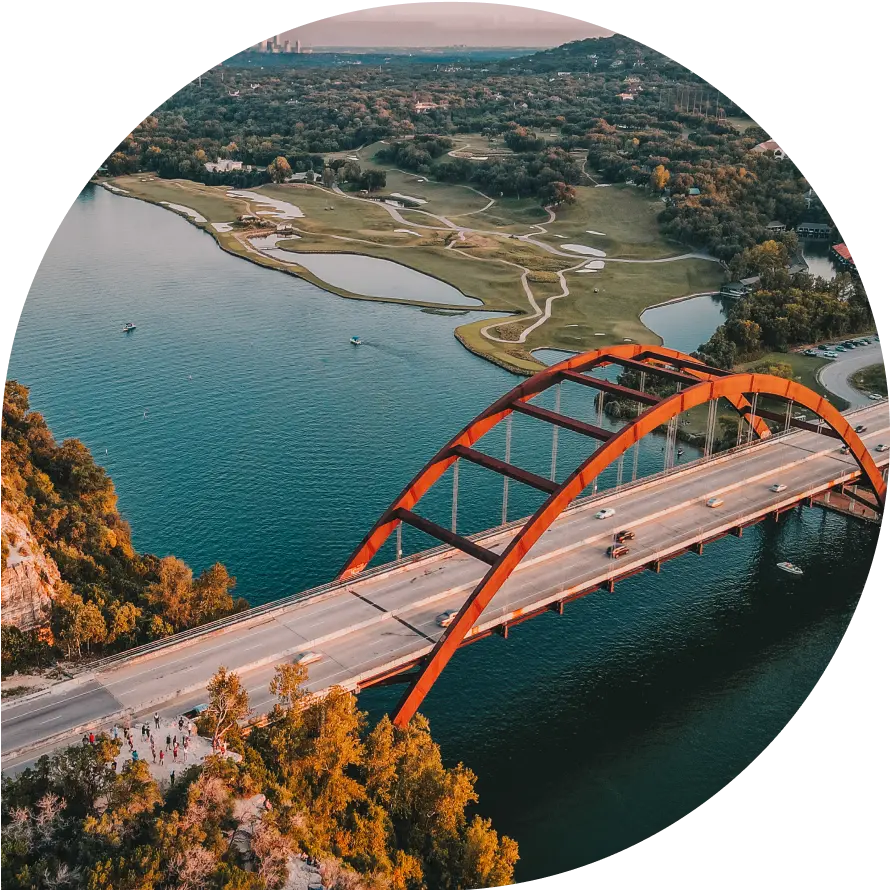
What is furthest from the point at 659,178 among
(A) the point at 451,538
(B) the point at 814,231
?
(A) the point at 451,538

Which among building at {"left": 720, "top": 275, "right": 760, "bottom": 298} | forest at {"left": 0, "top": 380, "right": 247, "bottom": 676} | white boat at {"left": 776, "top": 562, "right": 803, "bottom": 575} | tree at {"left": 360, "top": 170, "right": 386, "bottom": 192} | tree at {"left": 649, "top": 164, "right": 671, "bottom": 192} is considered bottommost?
white boat at {"left": 776, "top": 562, "right": 803, "bottom": 575}

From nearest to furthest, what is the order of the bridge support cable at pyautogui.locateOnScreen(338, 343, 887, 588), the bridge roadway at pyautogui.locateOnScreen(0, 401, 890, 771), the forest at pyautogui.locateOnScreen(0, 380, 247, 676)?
the bridge roadway at pyautogui.locateOnScreen(0, 401, 890, 771)
the forest at pyautogui.locateOnScreen(0, 380, 247, 676)
the bridge support cable at pyautogui.locateOnScreen(338, 343, 887, 588)

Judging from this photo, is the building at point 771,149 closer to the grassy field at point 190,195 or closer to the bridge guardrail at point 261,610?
the grassy field at point 190,195

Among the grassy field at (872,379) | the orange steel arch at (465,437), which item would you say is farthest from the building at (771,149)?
the orange steel arch at (465,437)

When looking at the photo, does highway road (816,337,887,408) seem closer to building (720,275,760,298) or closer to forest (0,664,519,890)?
building (720,275,760,298)

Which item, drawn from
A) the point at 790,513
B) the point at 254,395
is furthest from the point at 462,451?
the point at 254,395

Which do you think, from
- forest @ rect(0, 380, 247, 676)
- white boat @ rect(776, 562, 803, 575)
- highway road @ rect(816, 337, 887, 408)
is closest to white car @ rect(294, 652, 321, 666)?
forest @ rect(0, 380, 247, 676)

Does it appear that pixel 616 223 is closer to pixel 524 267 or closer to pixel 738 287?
pixel 524 267

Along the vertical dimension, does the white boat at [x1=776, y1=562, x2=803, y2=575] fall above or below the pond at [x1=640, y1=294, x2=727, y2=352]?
below
